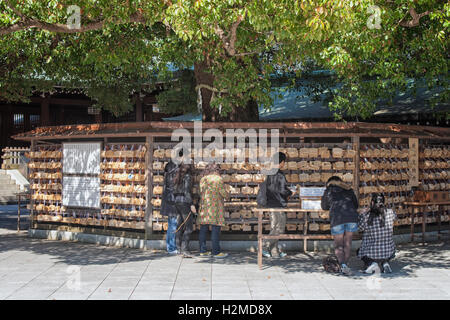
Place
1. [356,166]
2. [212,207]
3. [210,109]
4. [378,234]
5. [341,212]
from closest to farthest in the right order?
[341,212] → [378,234] → [212,207] → [356,166] → [210,109]

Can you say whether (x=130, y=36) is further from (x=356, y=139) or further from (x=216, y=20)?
(x=356, y=139)

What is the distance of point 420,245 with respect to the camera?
12969mm

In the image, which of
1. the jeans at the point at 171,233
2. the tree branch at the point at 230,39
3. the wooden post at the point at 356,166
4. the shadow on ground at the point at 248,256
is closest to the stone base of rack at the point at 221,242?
the shadow on ground at the point at 248,256

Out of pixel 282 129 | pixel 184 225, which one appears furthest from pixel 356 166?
pixel 184 225

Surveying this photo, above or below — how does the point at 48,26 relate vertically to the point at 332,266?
above

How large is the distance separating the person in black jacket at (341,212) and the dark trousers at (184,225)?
3.14 meters

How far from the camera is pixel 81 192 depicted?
1378cm

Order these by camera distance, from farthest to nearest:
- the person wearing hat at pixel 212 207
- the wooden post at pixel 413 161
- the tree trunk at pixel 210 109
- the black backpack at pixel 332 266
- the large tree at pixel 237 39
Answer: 1. the tree trunk at pixel 210 109
2. the wooden post at pixel 413 161
3. the person wearing hat at pixel 212 207
4. the large tree at pixel 237 39
5. the black backpack at pixel 332 266

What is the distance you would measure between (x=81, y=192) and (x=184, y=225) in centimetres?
346

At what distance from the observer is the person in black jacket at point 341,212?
9.55 m

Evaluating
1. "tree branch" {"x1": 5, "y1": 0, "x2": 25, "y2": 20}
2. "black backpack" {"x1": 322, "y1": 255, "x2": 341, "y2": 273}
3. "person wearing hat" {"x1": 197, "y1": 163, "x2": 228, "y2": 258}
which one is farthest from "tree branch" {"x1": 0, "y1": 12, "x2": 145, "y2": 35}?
"black backpack" {"x1": 322, "y1": 255, "x2": 341, "y2": 273}

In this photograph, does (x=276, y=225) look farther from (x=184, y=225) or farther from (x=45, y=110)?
(x=45, y=110)

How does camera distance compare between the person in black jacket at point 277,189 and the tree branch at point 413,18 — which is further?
the tree branch at point 413,18

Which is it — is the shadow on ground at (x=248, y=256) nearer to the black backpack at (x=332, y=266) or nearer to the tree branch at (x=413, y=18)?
the black backpack at (x=332, y=266)
